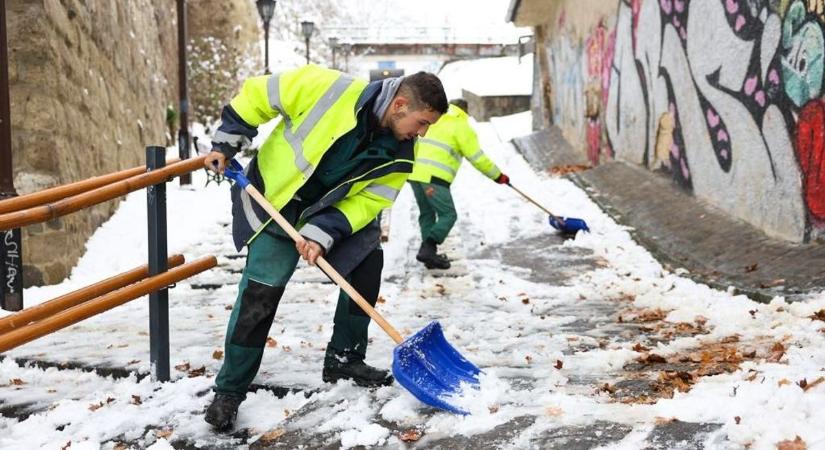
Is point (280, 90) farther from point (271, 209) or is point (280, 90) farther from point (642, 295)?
point (642, 295)

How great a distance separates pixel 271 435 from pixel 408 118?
4.68 ft

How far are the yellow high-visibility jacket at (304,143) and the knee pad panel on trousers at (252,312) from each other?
257 mm

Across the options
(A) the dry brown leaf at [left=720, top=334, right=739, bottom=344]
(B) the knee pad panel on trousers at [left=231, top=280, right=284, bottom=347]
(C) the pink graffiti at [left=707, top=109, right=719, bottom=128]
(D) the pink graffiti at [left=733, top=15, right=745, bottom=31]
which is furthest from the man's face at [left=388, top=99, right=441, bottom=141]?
(C) the pink graffiti at [left=707, top=109, right=719, bottom=128]

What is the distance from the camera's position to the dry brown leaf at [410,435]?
296cm

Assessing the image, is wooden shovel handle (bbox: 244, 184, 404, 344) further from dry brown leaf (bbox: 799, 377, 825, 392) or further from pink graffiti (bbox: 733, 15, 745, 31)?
pink graffiti (bbox: 733, 15, 745, 31)

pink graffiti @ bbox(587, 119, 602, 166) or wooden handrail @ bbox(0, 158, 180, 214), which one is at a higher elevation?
wooden handrail @ bbox(0, 158, 180, 214)

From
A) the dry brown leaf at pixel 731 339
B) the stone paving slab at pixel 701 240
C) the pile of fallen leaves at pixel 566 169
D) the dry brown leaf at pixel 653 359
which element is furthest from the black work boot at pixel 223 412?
the pile of fallen leaves at pixel 566 169

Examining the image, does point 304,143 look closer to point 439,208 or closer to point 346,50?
point 439,208

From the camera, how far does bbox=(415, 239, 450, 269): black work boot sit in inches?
278

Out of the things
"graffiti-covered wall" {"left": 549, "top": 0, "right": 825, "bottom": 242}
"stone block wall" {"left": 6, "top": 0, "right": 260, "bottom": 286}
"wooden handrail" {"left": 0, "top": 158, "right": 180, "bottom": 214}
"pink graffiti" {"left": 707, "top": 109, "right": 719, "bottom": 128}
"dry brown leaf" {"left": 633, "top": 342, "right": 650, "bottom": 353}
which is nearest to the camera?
"wooden handrail" {"left": 0, "top": 158, "right": 180, "bottom": 214}

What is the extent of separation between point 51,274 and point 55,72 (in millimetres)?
1677

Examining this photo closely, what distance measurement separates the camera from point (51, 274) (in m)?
6.20

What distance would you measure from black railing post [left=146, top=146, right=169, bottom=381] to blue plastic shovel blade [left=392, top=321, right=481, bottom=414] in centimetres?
119

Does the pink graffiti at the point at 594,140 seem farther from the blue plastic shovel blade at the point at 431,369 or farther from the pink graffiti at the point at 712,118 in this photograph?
the blue plastic shovel blade at the point at 431,369
